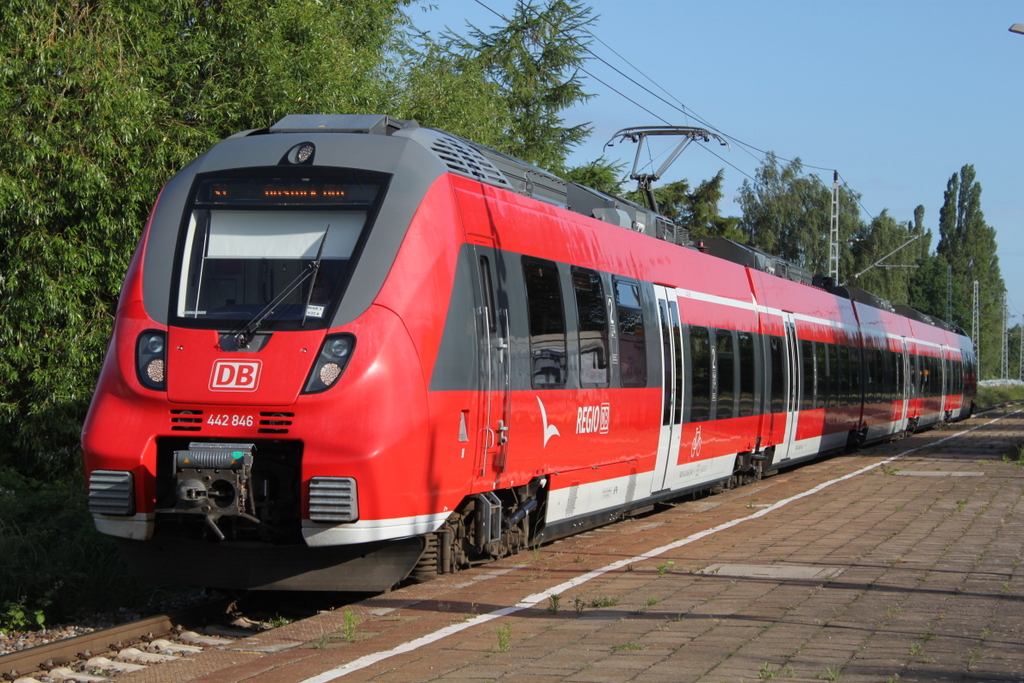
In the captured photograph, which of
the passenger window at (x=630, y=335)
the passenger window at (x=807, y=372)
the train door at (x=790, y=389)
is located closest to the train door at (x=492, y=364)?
the passenger window at (x=630, y=335)

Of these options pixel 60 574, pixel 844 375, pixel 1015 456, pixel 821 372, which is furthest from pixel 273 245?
pixel 1015 456

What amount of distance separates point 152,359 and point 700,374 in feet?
26.6

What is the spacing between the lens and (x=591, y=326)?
1082 centimetres

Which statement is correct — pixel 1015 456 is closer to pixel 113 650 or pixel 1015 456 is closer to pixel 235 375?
pixel 235 375

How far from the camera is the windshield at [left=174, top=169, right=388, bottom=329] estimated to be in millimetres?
7652

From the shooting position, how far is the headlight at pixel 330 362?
7.34 meters

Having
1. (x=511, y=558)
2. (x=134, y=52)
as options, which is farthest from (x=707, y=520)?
(x=134, y=52)

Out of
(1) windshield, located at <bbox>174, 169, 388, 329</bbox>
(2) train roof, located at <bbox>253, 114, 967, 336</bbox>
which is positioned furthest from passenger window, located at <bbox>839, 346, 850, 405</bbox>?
(1) windshield, located at <bbox>174, 169, 388, 329</bbox>

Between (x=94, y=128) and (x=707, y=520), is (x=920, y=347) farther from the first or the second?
(x=94, y=128)

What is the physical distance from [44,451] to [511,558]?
855 centimetres

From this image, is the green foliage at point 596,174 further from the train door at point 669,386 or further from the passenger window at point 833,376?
the train door at point 669,386

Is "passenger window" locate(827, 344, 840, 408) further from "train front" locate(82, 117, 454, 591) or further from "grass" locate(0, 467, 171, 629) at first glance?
"train front" locate(82, 117, 454, 591)

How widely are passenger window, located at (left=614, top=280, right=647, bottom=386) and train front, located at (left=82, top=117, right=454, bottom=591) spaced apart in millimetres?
3983

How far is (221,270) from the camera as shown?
7.88 metres
